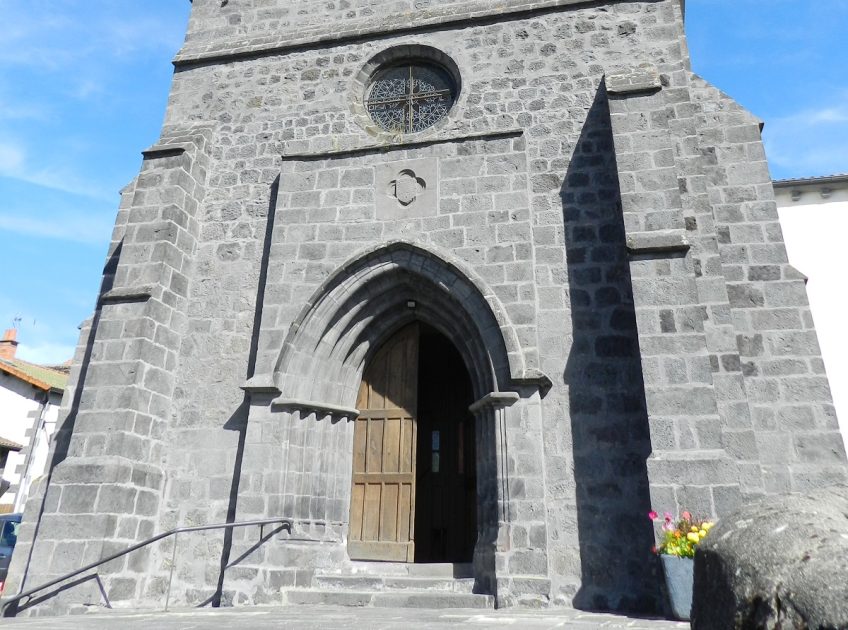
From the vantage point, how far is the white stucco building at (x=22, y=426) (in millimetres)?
18656

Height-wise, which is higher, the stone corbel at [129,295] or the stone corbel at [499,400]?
the stone corbel at [129,295]

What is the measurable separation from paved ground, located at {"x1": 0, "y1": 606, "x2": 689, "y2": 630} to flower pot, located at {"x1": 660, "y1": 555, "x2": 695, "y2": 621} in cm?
13

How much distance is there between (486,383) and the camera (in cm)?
655

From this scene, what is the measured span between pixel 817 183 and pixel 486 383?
9.16m

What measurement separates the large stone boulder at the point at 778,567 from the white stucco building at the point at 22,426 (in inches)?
813

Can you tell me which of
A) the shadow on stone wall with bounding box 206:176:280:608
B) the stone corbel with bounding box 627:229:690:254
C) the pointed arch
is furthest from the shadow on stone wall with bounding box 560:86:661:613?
the shadow on stone wall with bounding box 206:176:280:608

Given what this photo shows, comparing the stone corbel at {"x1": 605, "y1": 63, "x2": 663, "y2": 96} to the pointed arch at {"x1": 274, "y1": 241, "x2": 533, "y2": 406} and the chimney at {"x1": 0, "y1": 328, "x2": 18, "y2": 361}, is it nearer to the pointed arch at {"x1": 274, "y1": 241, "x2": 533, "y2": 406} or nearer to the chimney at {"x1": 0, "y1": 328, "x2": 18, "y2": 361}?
the pointed arch at {"x1": 274, "y1": 241, "x2": 533, "y2": 406}

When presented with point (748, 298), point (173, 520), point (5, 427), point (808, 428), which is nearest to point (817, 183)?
point (748, 298)

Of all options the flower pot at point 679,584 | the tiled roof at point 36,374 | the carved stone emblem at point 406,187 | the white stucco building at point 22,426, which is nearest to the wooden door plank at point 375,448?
the carved stone emblem at point 406,187

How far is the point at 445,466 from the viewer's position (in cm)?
841

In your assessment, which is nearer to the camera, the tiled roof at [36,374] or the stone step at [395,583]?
the stone step at [395,583]

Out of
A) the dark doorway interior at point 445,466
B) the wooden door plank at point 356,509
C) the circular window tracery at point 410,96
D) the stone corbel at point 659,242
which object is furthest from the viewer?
the circular window tracery at point 410,96

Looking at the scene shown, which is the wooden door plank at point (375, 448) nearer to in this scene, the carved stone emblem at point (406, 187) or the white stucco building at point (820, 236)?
the carved stone emblem at point (406, 187)

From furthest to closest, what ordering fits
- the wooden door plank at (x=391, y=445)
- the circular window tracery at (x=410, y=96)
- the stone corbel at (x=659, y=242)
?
the circular window tracery at (x=410, y=96) → the wooden door plank at (x=391, y=445) → the stone corbel at (x=659, y=242)
